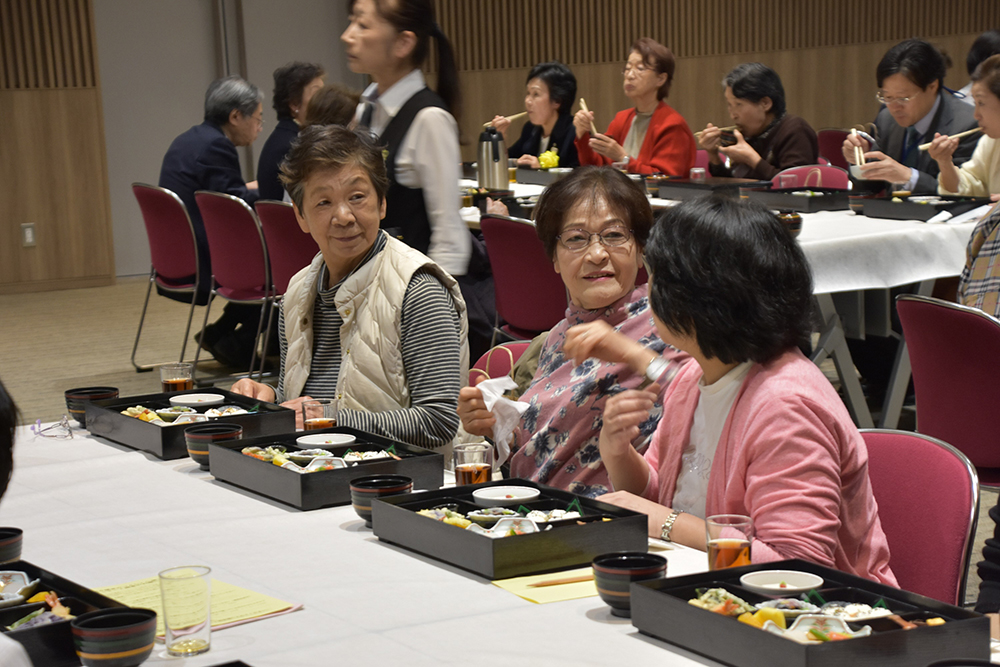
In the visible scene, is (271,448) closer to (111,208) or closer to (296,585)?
(296,585)

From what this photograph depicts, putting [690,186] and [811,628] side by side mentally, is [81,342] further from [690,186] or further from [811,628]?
[811,628]

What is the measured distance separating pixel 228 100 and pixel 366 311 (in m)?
3.88

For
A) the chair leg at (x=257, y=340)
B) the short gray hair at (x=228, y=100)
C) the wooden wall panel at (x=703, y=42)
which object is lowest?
the chair leg at (x=257, y=340)

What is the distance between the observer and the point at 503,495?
1861 millimetres

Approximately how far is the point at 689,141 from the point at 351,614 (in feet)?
17.7

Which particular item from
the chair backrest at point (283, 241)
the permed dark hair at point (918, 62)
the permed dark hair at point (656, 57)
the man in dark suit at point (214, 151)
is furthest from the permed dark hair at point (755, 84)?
the man in dark suit at point (214, 151)

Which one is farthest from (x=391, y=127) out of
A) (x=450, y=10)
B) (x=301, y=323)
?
(x=450, y=10)

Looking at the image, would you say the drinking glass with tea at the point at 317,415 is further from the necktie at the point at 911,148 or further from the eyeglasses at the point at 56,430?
the necktie at the point at 911,148

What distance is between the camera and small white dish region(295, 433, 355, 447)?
223cm

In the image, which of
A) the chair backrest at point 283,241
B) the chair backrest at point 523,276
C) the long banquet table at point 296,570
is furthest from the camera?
the chair backrest at point 283,241

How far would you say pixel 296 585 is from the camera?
1.62 meters

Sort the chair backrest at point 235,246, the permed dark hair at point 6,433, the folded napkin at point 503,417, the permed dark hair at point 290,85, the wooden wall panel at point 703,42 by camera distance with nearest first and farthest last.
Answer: the permed dark hair at point 6,433
the folded napkin at point 503,417
the chair backrest at point 235,246
the permed dark hair at point 290,85
the wooden wall panel at point 703,42

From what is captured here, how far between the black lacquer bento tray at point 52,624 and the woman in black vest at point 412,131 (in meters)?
1.86

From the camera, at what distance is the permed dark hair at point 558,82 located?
7.48 meters
